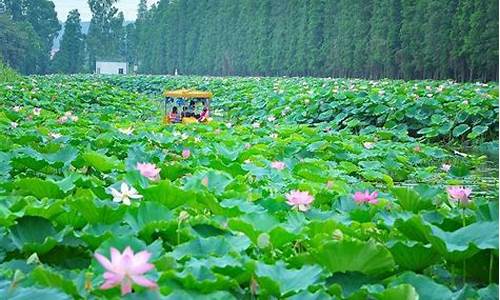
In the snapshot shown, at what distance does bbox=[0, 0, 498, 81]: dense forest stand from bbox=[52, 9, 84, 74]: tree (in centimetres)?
5

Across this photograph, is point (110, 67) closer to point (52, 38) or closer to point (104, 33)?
point (104, 33)

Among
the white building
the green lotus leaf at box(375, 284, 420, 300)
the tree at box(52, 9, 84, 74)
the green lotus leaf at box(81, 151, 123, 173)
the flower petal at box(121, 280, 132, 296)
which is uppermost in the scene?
the flower petal at box(121, 280, 132, 296)

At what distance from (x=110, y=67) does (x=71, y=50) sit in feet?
13.0

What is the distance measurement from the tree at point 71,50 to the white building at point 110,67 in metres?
0.98

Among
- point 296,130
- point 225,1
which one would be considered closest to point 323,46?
point 225,1

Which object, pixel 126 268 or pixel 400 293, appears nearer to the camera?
pixel 126 268

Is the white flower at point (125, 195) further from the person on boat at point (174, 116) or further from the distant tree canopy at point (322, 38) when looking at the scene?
the person on boat at point (174, 116)

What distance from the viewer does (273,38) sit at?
104 ft

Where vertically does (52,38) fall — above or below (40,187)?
below

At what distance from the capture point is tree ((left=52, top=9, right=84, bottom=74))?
3562cm

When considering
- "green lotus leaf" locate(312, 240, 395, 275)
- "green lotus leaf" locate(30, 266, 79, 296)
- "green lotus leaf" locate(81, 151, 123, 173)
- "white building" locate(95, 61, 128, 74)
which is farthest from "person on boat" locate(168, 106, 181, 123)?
"white building" locate(95, 61, 128, 74)

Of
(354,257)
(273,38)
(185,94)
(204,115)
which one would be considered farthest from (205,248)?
(273,38)

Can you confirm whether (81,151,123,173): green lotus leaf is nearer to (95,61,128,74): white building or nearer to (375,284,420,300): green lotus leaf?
(375,284,420,300): green lotus leaf

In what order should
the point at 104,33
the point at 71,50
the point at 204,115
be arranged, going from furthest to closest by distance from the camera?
the point at 71,50
the point at 104,33
the point at 204,115
